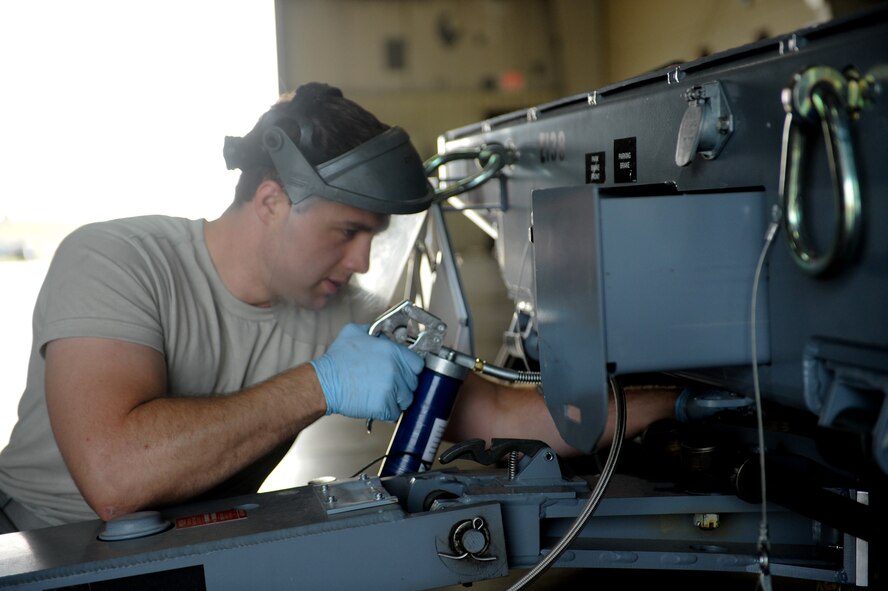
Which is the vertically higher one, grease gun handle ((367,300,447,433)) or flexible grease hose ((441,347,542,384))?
grease gun handle ((367,300,447,433))

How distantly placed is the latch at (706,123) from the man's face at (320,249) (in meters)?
0.66

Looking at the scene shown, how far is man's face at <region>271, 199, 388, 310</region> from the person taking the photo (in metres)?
1.41

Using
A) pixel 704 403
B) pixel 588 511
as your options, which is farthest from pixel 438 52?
pixel 588 511

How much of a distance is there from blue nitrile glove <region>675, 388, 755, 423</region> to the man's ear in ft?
2.36

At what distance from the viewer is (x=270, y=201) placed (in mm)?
1458

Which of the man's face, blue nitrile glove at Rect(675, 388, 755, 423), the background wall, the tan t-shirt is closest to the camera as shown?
blue nitrile glove at Rect(675, 388, 755, 423)

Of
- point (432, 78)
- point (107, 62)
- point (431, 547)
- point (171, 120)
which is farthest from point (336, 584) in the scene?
point (432, 78)

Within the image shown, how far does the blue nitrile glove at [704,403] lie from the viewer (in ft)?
3.30

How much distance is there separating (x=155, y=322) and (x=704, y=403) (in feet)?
2.77

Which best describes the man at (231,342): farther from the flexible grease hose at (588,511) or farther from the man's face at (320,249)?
the flexible grease hose at (588,511)

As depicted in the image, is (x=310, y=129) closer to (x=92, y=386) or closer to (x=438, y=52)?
(x=92, y=386)

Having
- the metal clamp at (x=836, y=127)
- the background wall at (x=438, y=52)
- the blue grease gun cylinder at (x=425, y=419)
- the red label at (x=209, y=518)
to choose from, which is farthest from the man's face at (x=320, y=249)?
the background wall at (x=438, y=52)

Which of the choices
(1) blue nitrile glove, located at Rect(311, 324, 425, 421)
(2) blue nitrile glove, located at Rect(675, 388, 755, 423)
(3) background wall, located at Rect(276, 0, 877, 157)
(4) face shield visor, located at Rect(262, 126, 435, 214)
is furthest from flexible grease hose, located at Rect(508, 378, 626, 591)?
(3) background wall, located at Rect(276, 0, 877, 157)

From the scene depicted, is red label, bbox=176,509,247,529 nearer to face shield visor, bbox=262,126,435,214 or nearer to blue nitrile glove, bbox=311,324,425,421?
blue nitrile glove, bbox=311,324,425,421
